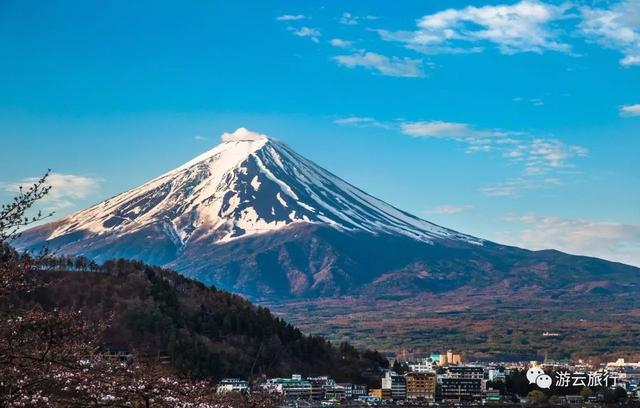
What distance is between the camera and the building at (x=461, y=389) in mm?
75575

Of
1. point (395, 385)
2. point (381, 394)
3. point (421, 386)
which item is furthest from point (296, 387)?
point (421, 386)

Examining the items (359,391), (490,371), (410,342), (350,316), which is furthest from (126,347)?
(350,316)

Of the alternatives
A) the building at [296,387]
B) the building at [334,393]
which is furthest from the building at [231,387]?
the building at [334,393]

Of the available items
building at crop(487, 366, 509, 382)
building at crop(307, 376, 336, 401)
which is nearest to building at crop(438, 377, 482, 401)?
building at crop(487, 366, 509, 382)

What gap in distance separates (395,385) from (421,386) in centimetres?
234

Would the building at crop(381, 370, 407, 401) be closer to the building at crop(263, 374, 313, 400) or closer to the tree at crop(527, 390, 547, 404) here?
the building at crop(263, 374, 313, 400)

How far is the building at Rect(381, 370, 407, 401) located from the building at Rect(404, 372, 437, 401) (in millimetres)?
461

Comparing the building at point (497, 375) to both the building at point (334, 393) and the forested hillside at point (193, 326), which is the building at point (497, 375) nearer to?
the forested hillside at point (193, 326)

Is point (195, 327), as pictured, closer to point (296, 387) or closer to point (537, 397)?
point (296, 387)

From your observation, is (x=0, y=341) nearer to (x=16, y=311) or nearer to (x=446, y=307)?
(x=16, y=311)

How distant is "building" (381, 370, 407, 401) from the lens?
74.2 m

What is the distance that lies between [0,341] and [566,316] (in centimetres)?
15855

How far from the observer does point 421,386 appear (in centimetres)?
7638

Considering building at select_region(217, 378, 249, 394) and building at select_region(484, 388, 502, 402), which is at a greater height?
building at select_region(217, 378, 249, 394)
